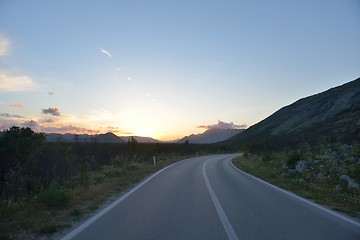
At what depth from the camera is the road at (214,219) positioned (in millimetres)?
7305

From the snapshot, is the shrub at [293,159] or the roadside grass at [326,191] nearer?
the roadside grass at [326,191]

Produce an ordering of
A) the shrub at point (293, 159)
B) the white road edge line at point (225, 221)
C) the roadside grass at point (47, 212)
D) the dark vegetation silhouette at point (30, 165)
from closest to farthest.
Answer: the white road edge line at point (225, 221) < the roadside grass at point (47, 212) < the dark vegetation silhouette at point (30, 165) < the shrub at point (293, 159)

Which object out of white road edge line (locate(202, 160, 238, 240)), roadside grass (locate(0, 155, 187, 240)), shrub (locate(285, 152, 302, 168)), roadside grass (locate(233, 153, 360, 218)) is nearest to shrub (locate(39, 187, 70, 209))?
roadside grass (locate(0, 155, 187, 240))

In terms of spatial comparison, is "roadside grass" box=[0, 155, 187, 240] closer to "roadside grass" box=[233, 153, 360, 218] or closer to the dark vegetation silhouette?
the dark vegetation silhouette

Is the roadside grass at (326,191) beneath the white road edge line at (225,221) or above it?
above

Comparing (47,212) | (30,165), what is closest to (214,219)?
(47,212)

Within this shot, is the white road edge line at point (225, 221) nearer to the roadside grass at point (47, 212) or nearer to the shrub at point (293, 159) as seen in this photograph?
the roadside grass at point (47, 212)

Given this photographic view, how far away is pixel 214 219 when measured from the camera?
8820mm

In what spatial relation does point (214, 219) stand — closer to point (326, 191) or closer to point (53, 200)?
point (53, 200)

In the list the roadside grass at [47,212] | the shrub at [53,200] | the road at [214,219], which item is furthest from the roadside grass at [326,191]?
the shrub at [53,200]

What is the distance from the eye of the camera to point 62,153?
19641 mm

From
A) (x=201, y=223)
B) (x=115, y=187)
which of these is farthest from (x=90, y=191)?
(x=201, y=223)

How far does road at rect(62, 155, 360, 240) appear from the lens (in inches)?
288

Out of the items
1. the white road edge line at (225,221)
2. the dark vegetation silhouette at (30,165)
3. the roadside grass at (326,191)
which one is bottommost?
the white road edge line at (225,221)
